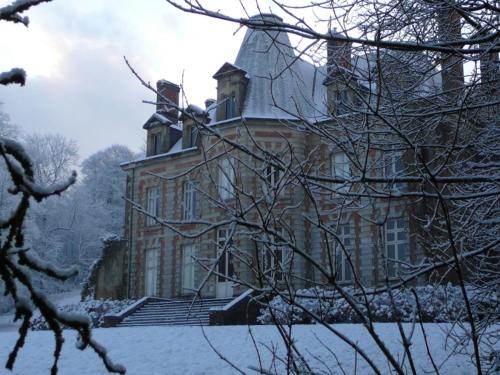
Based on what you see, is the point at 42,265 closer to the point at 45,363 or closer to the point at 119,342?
the point at 45,363

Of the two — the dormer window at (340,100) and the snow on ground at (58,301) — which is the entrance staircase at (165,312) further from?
the snow on ground at (58,301)

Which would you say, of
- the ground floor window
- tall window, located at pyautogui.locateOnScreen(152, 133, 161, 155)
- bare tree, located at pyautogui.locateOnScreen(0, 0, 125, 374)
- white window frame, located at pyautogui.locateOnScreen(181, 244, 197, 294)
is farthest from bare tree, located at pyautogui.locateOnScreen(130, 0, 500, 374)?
tall window, located at pyautogui.locateOnScreen(152, 133, 161, 155)

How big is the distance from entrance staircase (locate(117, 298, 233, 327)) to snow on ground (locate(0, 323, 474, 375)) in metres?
3.75

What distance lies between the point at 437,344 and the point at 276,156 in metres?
8.75

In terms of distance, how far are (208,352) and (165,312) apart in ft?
27.2

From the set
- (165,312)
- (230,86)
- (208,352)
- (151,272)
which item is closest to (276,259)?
(208,352)

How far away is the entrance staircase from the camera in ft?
58.4

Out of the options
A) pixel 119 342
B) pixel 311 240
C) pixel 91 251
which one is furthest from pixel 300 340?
pixel 91 251

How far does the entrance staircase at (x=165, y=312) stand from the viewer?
17812 millimetres

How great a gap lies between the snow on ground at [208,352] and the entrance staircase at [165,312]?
12.3 ft

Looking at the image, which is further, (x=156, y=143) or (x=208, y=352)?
(x=156, y=143)

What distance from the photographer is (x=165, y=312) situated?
1912 centimetres

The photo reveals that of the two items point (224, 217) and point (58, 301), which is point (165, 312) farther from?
point (58, 301)

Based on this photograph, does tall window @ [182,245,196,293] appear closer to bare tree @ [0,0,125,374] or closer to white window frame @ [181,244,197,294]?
white window frame @ [181,244,197,294]
